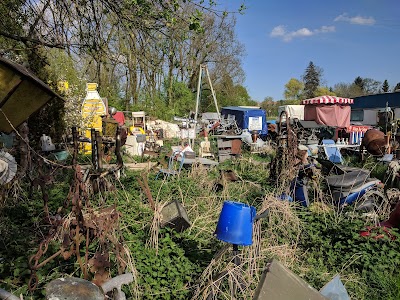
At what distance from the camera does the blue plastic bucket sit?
3.32 meters

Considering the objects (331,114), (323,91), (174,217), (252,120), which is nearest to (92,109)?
(174,217)

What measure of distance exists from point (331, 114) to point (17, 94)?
19.9 m

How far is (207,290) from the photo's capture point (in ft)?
11.7

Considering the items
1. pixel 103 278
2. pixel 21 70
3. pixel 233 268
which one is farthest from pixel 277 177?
pixel 21 70

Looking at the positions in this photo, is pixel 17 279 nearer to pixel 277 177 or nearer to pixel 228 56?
pixel 277 177

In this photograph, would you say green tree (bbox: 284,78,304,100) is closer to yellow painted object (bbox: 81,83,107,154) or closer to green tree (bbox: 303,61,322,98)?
green tree (bbox: 303,61,322,98)

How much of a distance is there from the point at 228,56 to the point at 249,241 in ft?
96.9

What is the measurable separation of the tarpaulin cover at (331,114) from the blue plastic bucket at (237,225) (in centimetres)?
1809

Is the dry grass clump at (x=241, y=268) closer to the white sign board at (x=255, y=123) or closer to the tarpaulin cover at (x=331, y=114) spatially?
the tarpaulin cover at (x=331, y=114)

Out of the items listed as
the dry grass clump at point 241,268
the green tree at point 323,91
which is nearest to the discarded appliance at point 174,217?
the dry grass clump at point 241,268

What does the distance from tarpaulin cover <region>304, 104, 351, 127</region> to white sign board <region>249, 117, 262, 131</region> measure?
10.9ft

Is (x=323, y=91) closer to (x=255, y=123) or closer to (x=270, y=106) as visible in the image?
(x=270, y=106)

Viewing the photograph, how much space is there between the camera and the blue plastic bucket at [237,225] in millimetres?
3316

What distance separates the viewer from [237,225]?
332 cm
